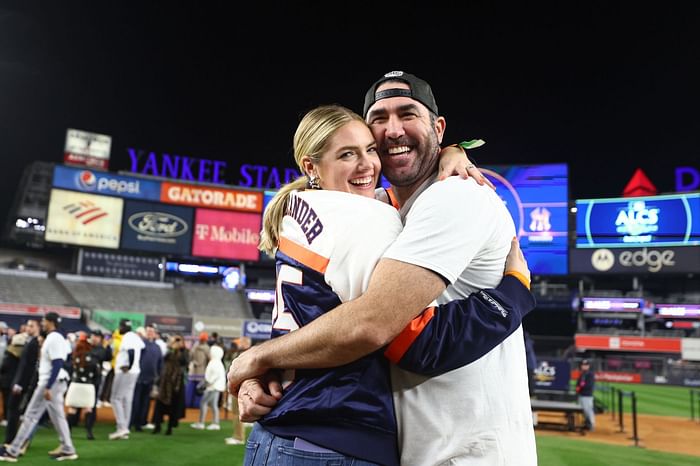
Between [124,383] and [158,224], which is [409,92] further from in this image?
[158,224]

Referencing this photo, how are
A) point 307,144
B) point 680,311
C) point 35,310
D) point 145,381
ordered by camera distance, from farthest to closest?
point 680,311 < point 35,310 < point 145,381 < point 307,144

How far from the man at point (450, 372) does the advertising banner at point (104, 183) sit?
4817 centimetres

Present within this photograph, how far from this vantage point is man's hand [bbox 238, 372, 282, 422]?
2.04 metres

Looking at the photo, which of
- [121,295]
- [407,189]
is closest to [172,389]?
[407,189]

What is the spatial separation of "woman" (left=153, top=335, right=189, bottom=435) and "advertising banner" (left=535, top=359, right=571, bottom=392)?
1002 cm

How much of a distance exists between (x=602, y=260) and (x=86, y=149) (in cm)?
4223

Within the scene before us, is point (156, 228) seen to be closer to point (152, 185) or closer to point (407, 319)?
point (152, 185)

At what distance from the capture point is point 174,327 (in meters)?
39.8

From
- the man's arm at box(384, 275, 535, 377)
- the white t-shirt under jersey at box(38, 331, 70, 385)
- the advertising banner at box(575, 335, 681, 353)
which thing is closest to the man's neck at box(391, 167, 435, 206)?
the man's arm at box(384, 275, 535, 377)

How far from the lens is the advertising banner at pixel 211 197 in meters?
48.8

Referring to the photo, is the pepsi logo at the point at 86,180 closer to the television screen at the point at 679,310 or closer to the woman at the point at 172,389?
the woman at the point at 172,389

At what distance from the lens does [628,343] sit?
1742 inches

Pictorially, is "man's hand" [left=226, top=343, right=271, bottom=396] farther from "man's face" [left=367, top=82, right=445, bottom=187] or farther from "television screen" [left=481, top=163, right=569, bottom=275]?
"television screen" [left=481, top=163, right=569, bottom=275]

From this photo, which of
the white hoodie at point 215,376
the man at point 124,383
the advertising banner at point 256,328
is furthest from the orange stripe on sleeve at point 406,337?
the advertising banner at point 256,328
